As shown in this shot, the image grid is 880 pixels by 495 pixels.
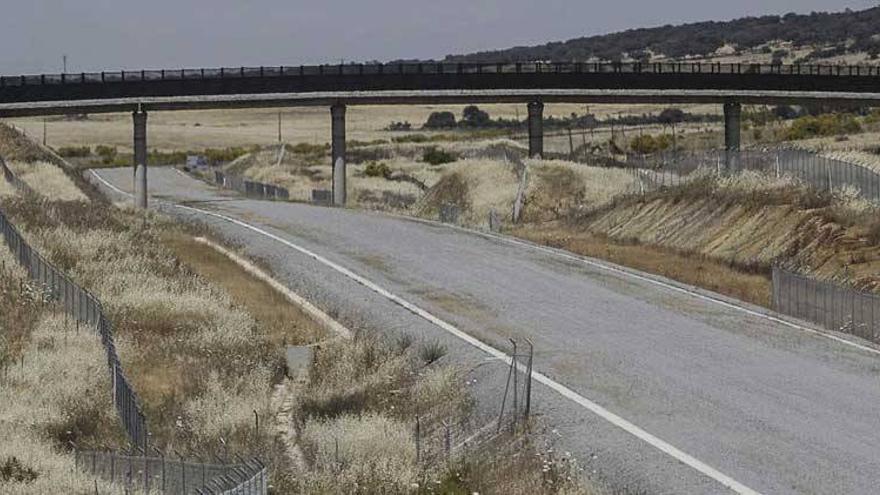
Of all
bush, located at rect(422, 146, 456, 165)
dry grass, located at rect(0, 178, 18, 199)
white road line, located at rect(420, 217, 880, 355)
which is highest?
bush, located at rect(422, 146, 456, 165)

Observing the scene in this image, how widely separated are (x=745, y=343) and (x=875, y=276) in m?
6.62

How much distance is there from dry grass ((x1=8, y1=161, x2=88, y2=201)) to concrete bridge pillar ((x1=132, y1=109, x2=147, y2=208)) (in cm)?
216

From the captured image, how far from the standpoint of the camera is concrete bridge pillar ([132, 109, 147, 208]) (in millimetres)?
58750

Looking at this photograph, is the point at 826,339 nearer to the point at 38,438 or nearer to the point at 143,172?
the point at 38,438

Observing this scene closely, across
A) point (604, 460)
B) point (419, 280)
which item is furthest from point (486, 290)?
point (604, 460)

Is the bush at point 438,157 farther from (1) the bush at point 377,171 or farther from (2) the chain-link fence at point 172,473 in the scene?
(2) the chain-link fence at point 172,473

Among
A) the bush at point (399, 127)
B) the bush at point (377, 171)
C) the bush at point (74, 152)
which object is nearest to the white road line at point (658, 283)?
the bush at point (377, 171)

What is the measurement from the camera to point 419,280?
1204 inches

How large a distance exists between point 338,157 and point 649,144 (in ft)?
126

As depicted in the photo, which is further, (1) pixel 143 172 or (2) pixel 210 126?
(2) pixel 210 126

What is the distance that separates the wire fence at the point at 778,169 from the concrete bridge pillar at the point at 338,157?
14.5m

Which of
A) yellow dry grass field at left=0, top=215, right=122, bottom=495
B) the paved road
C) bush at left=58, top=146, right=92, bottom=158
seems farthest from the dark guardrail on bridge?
bush at left=58, top=146, right=92, bottom=158

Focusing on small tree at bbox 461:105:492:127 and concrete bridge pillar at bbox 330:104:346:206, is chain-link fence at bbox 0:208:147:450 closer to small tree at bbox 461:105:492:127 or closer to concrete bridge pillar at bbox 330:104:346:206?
concrete bridge pillar at bbox 330:104:346:206

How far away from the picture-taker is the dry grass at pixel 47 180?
61062mm
